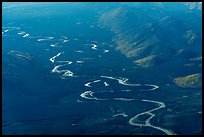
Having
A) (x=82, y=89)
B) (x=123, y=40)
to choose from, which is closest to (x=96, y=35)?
(x=123, y=40)

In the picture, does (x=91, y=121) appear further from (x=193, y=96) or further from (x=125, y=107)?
(x=193, y=96)

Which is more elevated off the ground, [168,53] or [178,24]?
[178,24]

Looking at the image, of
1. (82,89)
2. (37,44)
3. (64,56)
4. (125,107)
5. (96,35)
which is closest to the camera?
(125,107)

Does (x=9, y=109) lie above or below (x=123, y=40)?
below

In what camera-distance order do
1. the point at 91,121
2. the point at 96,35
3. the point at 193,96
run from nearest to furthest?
the point at 91,121, the point at 193,96, the point at 96,35

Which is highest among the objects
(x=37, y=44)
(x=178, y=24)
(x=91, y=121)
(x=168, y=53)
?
(x=178, y=24)

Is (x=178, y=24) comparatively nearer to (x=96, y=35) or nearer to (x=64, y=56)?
(x=96, y=35)

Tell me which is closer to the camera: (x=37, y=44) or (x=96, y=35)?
(x=37, y=44)

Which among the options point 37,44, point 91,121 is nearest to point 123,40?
point 37,44

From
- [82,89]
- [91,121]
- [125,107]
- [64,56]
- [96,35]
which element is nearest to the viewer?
[91,121]
